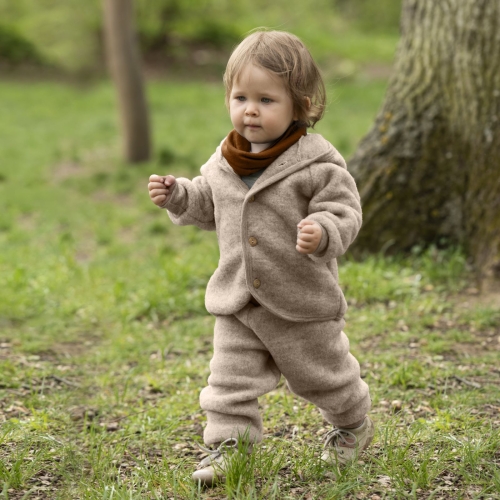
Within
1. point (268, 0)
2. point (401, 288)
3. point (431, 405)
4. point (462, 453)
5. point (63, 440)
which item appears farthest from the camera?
point (268, 0)

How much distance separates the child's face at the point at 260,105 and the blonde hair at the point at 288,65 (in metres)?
0.02

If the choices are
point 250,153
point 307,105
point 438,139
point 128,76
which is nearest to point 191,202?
point 250,153

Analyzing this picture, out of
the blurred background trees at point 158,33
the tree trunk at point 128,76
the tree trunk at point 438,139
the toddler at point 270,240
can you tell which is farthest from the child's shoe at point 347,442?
the blurred background trees at point 158,33

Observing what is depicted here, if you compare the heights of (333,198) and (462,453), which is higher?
(333,198)

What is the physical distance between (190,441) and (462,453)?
1130 millimetres

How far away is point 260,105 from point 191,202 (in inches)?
17.9

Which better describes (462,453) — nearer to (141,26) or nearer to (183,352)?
(183,352)

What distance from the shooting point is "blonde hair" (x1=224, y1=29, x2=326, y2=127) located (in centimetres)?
261

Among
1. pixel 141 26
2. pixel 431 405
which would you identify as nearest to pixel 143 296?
pixel 431 405

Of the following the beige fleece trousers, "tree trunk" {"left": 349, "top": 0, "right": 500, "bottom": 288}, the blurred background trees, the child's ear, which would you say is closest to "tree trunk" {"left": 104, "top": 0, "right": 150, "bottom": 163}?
"tree trunk" {"left": 349, "top": 0, "right": 500, "bottom": 288}

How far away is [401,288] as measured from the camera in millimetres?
4891

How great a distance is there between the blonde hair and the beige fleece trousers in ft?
2.44

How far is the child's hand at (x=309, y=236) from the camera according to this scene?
2.42m

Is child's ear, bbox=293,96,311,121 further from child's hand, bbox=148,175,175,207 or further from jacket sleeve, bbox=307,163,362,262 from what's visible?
child's hand, bbox=148,175,175,207
